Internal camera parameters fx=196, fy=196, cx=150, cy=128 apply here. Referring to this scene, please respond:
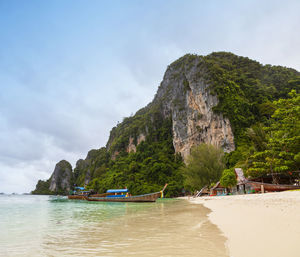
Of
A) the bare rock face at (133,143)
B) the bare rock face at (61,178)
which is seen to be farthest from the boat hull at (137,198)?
the bare rock face at (61,178)

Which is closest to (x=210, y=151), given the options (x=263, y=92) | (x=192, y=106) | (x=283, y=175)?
(x=283, y=175)

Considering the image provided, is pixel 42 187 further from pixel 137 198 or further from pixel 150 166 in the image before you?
Result: pixel 137 198

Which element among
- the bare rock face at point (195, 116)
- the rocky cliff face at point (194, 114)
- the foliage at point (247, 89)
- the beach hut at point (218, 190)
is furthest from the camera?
the rocky cliff face at point (194, 114)

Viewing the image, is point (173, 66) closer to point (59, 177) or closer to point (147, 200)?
point (147, 200)

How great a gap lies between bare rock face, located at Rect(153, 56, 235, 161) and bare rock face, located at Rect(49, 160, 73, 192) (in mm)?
89203

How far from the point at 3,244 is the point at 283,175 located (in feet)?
79.6

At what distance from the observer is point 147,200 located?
2934 centimetres

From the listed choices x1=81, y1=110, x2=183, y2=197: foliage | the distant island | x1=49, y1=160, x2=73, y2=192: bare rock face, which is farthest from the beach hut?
x1=49, y1=160, x2=73, y2=192: bare rock face

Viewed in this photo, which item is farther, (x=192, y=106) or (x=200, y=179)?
(x=192, y=106)

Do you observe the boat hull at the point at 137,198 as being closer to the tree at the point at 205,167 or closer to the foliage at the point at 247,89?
the tree at the point at 205,167

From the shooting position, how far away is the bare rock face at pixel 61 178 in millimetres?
123312

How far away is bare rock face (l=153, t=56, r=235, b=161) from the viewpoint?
153 feet

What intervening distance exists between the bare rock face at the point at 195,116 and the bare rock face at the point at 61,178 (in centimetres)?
8920

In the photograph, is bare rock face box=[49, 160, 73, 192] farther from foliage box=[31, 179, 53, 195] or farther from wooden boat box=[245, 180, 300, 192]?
wooden boat box=[245, 180, 300, 192]
